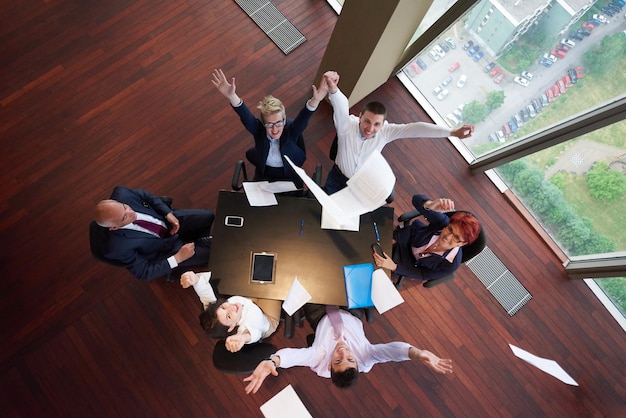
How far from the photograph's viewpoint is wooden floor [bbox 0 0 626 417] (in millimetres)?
3139

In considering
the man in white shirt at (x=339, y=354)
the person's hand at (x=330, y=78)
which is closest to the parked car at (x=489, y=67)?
the person's hand at (x=330, y=78)

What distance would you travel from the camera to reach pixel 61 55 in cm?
392

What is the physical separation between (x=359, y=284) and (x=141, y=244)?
1474 mm

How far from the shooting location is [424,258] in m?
2.64

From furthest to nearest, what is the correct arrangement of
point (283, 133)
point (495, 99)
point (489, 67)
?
point (495, 99)
point (489, 67)
point (283, 133)

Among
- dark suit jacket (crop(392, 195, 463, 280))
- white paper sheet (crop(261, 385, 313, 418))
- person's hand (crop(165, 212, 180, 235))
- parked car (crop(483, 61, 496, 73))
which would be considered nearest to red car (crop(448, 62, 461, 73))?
parked car (crop(483, 61, 496, 73))

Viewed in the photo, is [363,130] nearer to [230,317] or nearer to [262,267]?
[262,267]

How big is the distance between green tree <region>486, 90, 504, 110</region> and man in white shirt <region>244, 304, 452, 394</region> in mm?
2406

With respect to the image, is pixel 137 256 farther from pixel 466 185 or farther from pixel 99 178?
pixel 466 185

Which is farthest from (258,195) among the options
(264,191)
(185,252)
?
(185,252)

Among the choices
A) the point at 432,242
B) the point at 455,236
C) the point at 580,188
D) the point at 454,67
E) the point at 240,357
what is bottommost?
the point at 240,357

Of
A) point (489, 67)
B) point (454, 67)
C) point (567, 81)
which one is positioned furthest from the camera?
point (454, 67)

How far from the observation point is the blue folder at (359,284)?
2.48 metres

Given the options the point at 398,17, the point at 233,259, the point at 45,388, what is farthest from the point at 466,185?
the point at 45,388
